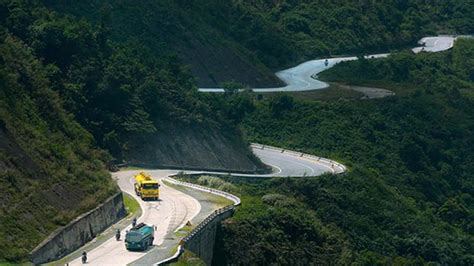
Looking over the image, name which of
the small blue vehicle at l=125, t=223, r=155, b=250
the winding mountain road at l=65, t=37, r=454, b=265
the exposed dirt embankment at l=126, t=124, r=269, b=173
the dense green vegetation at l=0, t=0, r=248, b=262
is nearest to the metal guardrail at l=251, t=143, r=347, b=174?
the winding mountain road at l=65, t=37, r=454, b=265

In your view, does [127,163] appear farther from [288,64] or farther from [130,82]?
[288,64]

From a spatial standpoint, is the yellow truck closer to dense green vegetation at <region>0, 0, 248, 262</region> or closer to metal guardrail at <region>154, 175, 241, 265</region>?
dense green vegetation at <region>0, 0, 248, 262</region>

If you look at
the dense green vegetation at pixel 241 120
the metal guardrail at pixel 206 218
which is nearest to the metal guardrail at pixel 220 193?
the metal guardrail at pixel 206 218

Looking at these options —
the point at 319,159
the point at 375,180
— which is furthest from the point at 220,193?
the point at 319,159

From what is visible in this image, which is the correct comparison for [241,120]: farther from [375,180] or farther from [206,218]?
[206,218]

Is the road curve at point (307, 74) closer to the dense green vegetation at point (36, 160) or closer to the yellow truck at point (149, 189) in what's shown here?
the dense green vegetation at point (36, 160)
